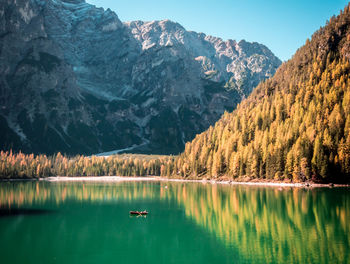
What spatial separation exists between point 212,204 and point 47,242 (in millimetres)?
50972

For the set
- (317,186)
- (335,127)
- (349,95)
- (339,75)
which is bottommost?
(317,186)

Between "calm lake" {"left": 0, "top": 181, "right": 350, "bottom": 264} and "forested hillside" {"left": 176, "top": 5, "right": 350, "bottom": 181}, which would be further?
"forested hillside" {"left": 176, "top": 5, "right": 350, "bottom": 181}

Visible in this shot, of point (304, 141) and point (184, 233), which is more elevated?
point (304, 141)

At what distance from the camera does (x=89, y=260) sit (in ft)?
143

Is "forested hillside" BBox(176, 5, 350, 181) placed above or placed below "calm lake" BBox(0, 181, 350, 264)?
above

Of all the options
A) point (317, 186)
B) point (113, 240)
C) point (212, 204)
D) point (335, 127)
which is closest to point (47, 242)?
point (113, 240)

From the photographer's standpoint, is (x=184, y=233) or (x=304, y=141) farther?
(x=304, y=141)

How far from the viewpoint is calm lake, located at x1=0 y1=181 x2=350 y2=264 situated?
4453cm

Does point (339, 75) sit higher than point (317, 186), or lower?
higher

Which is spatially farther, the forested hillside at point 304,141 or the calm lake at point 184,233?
the forested hillside at point 304,141

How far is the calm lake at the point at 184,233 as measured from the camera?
146 feet

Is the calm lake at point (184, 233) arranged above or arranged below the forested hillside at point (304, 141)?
below

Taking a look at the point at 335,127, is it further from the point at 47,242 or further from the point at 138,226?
the point at 47,242

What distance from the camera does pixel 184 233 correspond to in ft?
195
